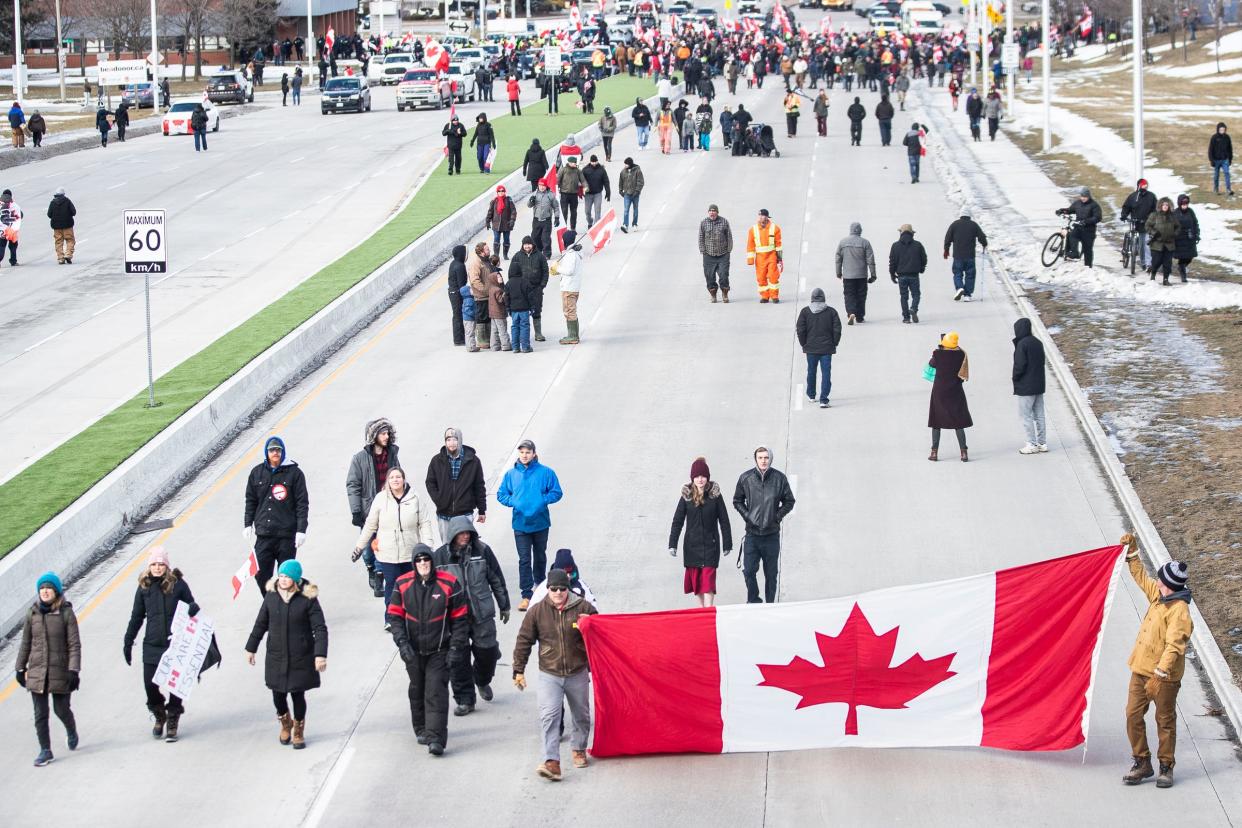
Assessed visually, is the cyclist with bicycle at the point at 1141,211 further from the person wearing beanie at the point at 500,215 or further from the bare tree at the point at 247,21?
the bare tree at the point at 247,21

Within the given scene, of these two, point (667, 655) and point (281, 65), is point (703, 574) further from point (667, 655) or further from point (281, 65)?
point (281, 65)

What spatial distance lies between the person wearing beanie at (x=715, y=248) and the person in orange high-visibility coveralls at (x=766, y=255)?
38cm

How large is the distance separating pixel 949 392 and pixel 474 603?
8.15 meters

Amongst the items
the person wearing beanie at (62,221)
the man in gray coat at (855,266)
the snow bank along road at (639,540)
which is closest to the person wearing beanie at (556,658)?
the snow bank along road at (639,540)

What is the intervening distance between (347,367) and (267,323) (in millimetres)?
2505

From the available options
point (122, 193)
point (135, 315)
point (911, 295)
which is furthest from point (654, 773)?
point (122, 193)

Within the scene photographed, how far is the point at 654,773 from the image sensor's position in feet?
40.3

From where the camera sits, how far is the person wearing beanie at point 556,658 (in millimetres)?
12211

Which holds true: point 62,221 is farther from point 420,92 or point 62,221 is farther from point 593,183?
point 420,92

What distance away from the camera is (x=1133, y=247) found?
99.9ft

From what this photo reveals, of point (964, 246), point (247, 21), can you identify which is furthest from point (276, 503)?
point (247, 21)


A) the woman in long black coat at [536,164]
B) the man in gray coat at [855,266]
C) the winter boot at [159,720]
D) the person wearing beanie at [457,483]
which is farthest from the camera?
the woman in long black coat at [536,164]

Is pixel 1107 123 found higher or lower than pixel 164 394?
higher

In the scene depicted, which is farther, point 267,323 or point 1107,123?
point 1107,123
